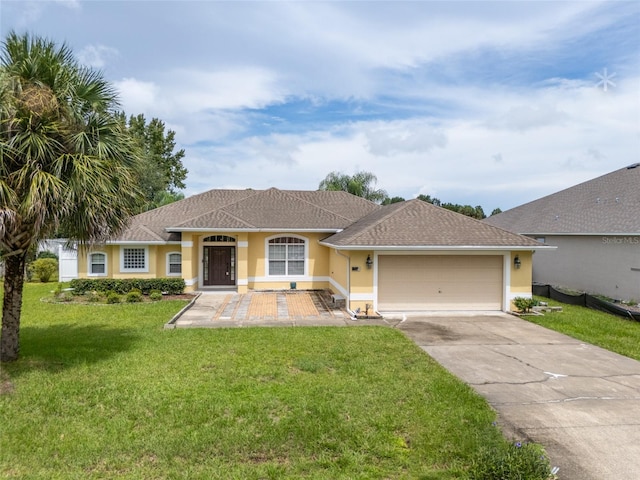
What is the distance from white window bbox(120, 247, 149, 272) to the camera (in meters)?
18.5

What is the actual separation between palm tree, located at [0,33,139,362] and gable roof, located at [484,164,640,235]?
1810cm

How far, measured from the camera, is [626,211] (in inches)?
659

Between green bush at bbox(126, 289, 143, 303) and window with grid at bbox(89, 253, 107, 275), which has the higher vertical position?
window with grid at bbox(89, 253, 107, 275)

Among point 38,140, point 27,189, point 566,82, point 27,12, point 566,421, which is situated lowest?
point 566,421

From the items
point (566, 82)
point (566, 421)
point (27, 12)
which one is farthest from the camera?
point (566, 82)

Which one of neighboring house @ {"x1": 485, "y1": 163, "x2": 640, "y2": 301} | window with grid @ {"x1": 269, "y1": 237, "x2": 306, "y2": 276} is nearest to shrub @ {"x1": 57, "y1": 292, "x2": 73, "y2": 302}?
window with grid @ {"x1": 269, "y1": 237, "x2": 306, "y2": 276}

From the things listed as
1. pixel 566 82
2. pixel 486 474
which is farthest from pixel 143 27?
pixel 566 82

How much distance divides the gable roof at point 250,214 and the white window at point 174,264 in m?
0.82

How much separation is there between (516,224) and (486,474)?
2269 cm

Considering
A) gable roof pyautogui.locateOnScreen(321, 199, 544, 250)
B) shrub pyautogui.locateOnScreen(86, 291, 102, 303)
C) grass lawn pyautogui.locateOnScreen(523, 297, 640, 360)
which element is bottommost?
grass lawn pyautogui.locateOnScreen(523, 297, 640, 360)

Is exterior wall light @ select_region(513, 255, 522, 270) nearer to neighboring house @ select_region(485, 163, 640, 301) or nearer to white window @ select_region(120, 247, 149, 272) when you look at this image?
neighboring house @ select_region(485, 163, 640, 301)

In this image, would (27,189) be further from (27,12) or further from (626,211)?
(626,211)

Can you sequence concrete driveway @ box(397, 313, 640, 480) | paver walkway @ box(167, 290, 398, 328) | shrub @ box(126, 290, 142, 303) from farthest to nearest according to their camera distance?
shrub @ box(126, 290, 142, 303), paver walkway @ box(167, 290, 398, 328), concrete driveway @ box(397, 313, 640, 480)

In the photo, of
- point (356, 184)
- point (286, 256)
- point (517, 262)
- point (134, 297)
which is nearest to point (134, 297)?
point (134, 297)
